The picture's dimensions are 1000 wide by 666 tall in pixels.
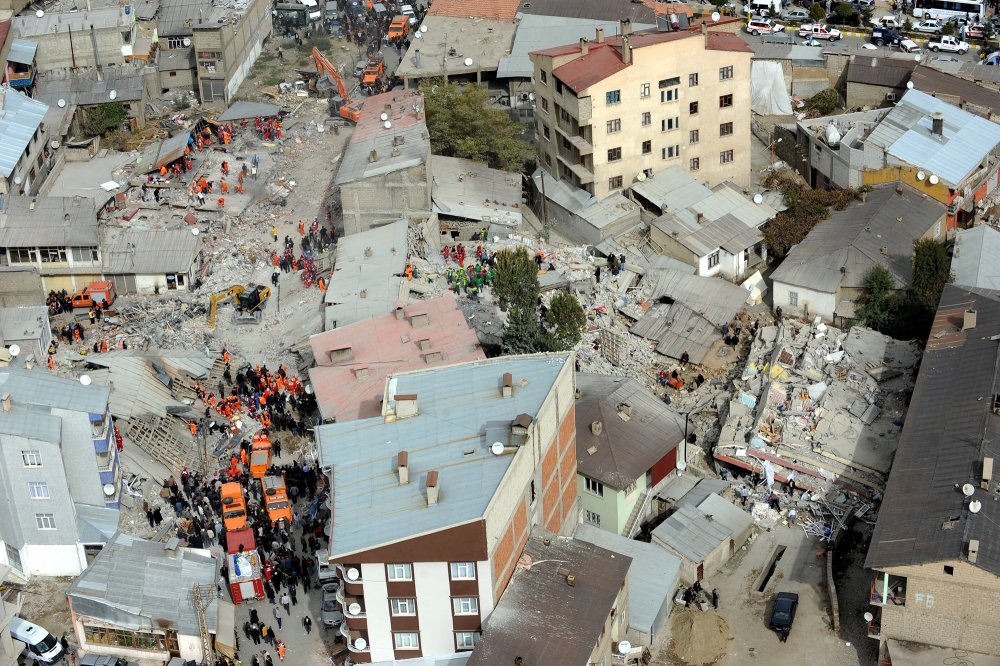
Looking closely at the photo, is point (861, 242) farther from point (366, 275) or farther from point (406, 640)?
point (406, 640)

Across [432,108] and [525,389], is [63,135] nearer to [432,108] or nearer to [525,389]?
[432,108]

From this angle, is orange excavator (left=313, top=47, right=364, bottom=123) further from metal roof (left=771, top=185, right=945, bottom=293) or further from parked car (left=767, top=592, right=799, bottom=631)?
parked car (left=767, top=592, right=799, bottom=631)

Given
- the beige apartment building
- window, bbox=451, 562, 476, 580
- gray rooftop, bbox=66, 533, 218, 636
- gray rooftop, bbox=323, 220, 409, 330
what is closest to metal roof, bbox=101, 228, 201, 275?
gray rooftop, bbox=323, 220, 409, 330

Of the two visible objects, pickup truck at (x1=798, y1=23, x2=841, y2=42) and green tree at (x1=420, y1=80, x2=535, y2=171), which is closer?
green tree at (x1=420, y1=80, x2=535, y2=171)

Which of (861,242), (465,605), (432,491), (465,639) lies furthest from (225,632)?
(861,242)

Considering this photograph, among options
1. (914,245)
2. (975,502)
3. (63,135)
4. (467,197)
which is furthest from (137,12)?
(975,502)

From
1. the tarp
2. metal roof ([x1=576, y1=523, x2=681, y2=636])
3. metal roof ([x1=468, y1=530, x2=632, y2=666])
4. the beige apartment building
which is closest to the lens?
metal roof ([x1=468, y1=530, x2=632, y2=666])
